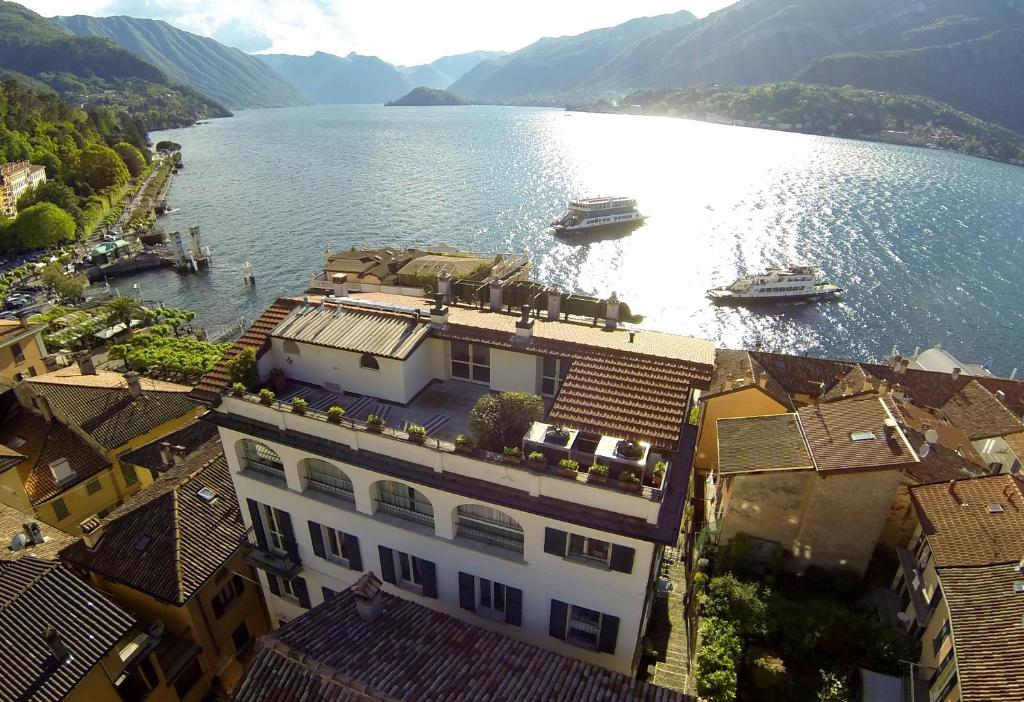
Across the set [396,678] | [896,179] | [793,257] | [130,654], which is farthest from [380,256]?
[896,179]

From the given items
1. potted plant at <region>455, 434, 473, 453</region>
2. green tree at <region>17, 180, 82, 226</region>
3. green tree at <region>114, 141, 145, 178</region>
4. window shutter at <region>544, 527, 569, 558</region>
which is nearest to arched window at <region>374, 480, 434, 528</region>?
potted plant at <region>455, 434, 473, 453</region>

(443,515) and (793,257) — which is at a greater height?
(443,515)

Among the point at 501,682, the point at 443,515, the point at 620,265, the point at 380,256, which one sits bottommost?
the point at 620,265

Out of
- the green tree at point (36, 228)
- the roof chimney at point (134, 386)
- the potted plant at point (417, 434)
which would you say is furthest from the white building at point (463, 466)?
the green tree at point (36, 228)

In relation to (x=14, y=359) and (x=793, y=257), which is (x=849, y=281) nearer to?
(x=793, y=257)

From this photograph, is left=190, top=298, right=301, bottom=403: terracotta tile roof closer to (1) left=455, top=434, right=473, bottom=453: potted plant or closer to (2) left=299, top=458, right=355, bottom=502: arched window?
(2) left=299, top=458, right=355, bottom=502: arched window

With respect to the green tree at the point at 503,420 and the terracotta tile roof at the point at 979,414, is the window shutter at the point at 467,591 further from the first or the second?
the terracotta tile roof at the point at 979,414
